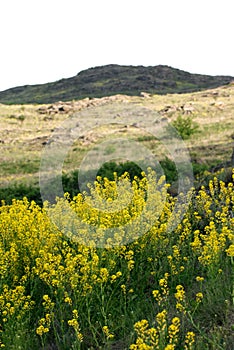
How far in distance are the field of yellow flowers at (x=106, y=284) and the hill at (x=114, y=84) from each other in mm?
71424

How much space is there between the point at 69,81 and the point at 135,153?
76.4m

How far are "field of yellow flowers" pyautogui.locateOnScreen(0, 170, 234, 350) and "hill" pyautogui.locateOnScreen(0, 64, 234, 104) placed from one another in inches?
2812

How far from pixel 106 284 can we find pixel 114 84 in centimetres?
8101

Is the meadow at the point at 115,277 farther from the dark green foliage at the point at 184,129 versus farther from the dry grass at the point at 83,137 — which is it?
the dark green foliage at the point at 184,129

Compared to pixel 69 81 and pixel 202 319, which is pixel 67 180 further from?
pixel 69 81

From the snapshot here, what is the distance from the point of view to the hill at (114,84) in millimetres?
80250

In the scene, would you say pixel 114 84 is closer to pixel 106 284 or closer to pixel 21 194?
pixel 21 194

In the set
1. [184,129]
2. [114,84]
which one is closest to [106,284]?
[184,129]

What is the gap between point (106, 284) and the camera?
5.53 metres

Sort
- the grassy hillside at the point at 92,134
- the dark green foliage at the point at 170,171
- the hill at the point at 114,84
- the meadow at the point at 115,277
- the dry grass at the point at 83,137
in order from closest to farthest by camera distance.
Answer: the meadow at the point at 115,277, the dark green foliage at the point at 170,171, the grassy hillside at the point at 92,134, the dry grass at the point at 83,137, the hill at the point at 114,84

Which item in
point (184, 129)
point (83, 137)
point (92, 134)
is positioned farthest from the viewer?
point (92, 134)

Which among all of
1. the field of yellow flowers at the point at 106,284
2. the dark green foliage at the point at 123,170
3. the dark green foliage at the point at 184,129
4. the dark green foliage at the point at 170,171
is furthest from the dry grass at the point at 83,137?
the field of yellow flowers at the point at 106,284

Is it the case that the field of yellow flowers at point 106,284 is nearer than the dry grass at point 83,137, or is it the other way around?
the field of yellow flowers at point 106,284

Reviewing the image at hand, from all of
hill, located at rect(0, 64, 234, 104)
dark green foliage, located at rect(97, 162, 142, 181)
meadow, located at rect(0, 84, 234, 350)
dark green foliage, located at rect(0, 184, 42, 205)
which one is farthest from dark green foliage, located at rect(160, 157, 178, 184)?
hill, located at rect(0, 64, 234, 104)
